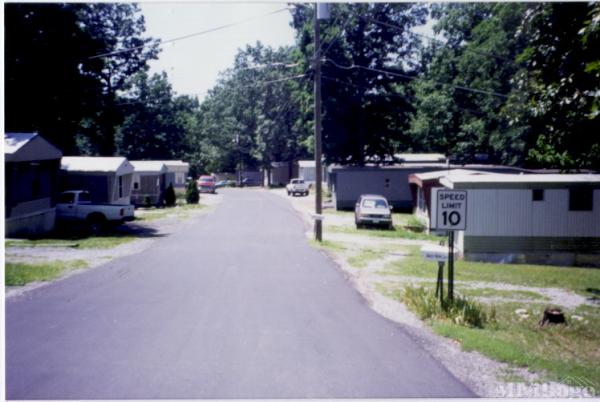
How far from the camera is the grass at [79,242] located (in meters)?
16.8

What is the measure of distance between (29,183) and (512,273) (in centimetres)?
1868

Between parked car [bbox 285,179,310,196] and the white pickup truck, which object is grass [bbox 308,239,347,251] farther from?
parked car [bbox 285,179,310,196]

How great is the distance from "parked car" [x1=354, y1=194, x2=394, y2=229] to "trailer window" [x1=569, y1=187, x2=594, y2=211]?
993 centimetres

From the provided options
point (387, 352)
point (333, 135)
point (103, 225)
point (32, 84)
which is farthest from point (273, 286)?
point (333, 135)

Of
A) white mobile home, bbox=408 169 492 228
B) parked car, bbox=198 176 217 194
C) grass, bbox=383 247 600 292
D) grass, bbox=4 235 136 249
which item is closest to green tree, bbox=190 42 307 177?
parked car, bbox=198 176 217 194

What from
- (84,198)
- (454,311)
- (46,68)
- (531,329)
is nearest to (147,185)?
(84,198)

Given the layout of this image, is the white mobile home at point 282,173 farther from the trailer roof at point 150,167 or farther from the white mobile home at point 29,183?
the white mobile home at point 29,183

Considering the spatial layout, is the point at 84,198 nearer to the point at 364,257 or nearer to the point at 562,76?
the point at 364,257

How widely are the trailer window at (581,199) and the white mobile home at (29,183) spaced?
1967 cm

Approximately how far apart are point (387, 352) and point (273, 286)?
A: 4552mm

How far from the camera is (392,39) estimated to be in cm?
3844

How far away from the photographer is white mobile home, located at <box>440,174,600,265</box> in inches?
675

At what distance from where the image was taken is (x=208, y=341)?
25.5ft

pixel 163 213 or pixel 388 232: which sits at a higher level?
pixel 163 213
